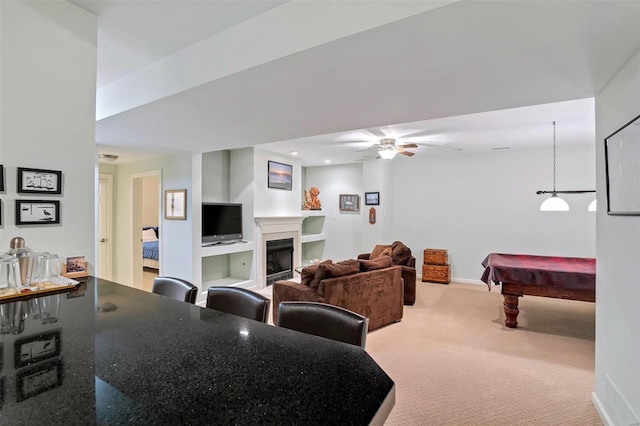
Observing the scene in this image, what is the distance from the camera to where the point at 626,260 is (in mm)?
1793

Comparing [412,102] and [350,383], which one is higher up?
[412,102]

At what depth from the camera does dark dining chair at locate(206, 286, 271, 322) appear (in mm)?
1559

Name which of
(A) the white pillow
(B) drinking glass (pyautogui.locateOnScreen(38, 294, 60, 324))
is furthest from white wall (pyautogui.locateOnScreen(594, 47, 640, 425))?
(A) the white pillow

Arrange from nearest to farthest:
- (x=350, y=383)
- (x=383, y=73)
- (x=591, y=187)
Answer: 1. (x=350, y=383)
2. (x=383, y=73)
3. (x=591, y=187)

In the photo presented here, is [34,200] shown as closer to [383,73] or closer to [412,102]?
[383,73]

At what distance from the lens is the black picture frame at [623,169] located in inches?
64.5

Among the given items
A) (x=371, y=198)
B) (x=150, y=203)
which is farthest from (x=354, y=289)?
(x=150, y=203)

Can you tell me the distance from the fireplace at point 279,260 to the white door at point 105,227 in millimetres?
2710

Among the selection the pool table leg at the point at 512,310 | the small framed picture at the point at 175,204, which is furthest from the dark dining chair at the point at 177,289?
the pool table leg at the point at 512,310

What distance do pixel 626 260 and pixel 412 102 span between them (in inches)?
65.9

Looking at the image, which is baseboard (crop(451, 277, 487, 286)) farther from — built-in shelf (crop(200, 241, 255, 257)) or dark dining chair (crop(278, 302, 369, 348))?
dark dining chair (crop(278, 302, 369, 348))

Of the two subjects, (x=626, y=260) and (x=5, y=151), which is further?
(x=626, y=260)

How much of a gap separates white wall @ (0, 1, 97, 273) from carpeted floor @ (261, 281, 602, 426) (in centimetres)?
238

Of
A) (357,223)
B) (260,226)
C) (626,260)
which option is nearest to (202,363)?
(626,260)
